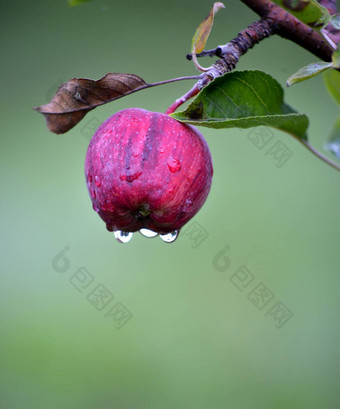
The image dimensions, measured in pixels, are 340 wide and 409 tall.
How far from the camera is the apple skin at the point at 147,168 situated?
79 cm

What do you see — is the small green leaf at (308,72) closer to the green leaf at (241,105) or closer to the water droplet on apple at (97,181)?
the green leaf at (241,105)

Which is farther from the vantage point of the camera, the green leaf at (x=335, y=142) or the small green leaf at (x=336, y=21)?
the green leaf at (x=335, y=142)

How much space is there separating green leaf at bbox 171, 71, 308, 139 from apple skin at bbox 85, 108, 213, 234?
0.04m

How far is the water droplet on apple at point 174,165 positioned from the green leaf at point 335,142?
370 mm

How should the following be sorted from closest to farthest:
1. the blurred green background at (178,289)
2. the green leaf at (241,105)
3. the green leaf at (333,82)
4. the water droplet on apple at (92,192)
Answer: the green leaf at (241,105), the water droplet on apple at (92,192), the green leaf at (333,82), the blurred green background at (178,289)

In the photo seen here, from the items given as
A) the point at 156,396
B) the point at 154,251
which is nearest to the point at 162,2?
the point at 154,251

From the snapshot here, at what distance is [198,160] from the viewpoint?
822 millimetres

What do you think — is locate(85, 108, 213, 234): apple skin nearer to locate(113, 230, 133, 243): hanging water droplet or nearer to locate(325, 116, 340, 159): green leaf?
locate(113, 230, 133, 243): hanging water droplet

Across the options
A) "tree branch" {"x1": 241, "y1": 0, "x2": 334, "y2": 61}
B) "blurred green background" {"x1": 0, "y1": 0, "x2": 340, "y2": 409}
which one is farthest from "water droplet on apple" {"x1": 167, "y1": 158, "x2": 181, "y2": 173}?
"blurred green background" {"x1": 0, "y1": 0, "x2": 340, "y2": 409}

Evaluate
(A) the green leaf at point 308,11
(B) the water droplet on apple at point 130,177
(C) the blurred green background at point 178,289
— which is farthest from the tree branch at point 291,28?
(C) the blurred green background at point 178,289

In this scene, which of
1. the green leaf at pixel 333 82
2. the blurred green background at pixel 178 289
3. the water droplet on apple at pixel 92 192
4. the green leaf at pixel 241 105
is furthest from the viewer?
the blurred green background at pixel 178 289

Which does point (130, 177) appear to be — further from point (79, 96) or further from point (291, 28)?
point (291, 28)

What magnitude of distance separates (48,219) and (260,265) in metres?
1.08

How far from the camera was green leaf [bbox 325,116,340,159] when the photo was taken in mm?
1034
